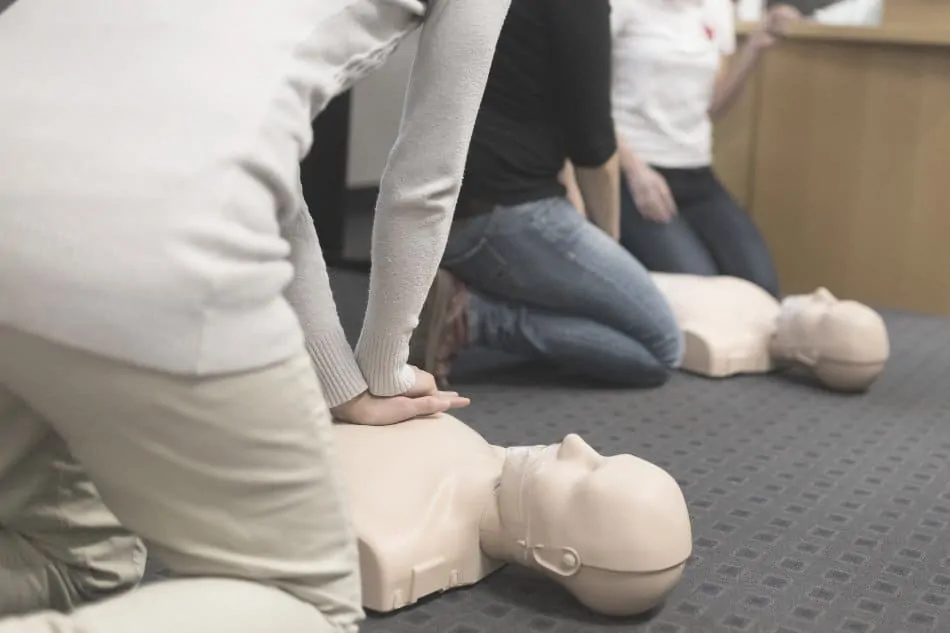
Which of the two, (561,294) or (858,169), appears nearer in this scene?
(561,294)

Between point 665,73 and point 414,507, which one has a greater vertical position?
point 665,73

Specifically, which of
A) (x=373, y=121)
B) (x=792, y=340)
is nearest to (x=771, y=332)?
(x=792, y=340)

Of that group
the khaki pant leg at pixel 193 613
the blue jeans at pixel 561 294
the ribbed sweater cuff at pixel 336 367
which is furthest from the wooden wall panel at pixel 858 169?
the khaki pant leg at pixel 193 613

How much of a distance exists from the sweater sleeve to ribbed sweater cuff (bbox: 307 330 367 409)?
1 cm

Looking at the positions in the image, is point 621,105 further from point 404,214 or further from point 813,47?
point 404,214

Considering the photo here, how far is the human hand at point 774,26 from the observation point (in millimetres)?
2361

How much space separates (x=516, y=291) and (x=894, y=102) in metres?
1.09

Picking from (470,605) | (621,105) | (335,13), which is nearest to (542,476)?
(470,605)

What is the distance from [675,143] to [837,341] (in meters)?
0.59

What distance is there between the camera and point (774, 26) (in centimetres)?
237

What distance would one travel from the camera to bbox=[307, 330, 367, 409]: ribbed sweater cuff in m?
0.98

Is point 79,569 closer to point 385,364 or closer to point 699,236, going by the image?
point 385,364

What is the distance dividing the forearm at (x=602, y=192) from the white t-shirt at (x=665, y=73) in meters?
0.33

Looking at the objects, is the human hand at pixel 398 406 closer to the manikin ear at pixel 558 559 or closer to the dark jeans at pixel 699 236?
the manikin ear at pixel 558 559
